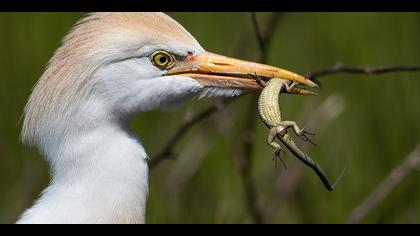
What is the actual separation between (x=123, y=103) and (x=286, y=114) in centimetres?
186

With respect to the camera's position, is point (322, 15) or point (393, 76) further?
point (322, 15)

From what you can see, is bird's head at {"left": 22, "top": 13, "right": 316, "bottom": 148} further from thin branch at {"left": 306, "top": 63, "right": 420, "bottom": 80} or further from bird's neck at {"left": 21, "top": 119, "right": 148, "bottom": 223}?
thin branch at {"left": 306, "top": 63, "right": 420, "bottom": 80}

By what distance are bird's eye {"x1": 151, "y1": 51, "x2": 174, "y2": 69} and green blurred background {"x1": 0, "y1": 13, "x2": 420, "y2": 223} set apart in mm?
929

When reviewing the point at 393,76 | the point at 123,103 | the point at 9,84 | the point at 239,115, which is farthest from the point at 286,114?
the point at 123,103

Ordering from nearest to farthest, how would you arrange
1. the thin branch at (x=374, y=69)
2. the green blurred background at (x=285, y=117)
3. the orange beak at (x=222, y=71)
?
the orange beak at (x=222, y=71)
the thin branch at (x=374, y=69)
the green blurred background at (x=285, y=117)

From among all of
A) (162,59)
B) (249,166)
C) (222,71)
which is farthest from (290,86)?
(249,166)

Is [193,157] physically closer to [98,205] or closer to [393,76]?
[393,76]

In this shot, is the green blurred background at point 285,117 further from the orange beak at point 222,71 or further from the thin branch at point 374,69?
the orange beak at point 222,71

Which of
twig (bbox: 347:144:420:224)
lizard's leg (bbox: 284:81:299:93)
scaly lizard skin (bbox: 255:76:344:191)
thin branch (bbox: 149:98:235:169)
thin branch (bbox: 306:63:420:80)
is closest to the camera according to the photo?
scaly lizard skin (bbox: 255:76:344:191)

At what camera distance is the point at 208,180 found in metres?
4.43

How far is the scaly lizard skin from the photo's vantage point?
8.18ft

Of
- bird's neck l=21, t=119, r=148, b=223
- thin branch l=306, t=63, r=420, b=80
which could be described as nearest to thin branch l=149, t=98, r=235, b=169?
thin branch l=306, t=63, r=420, b=80

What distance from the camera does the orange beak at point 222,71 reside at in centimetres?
280

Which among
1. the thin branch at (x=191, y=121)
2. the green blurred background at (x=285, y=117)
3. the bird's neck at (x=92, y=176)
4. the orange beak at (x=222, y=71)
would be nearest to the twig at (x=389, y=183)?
the green blurred background at (x=285, y=117)
